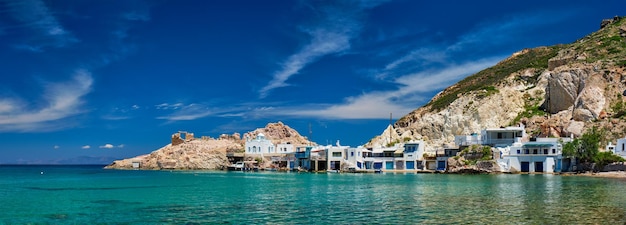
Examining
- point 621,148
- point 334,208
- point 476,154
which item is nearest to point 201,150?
point 476,154

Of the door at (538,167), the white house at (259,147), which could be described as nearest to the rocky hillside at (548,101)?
the door at (538,167)

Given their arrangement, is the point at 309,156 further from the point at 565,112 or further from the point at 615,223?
the point at 615,223

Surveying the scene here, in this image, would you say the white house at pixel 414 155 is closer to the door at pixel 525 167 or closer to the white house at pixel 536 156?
the white house at pixel 536 156

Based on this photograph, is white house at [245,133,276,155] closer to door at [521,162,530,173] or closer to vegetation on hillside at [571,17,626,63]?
door at [521,162,530,173]

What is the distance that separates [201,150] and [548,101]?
69117 mm

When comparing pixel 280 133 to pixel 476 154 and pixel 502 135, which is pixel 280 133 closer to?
pixel 502 135

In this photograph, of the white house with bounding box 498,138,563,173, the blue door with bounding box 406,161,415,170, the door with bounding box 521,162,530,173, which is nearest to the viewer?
the white house with bounding box 498,138,563,173

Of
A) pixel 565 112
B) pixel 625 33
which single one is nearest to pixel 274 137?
pixel 565 112

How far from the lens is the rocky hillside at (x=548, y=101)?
261 ft

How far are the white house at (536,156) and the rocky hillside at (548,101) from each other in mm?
5957

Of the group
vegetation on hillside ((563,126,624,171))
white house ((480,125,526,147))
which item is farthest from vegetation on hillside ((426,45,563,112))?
vegetation on hillside ((563,126,624,171))

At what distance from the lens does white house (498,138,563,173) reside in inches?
2869

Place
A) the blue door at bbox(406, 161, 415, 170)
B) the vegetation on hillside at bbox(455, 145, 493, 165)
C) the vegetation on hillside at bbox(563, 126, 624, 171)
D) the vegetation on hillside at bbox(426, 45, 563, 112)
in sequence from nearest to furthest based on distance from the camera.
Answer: the vegetation on hillside at bbox(563, 126, 624, 171) < the vegetation on hillside at bbox(455, 145, 493, 165) < the blue door at bbox(406, 161, 415, 170) < the vegetation on hillside at bbox(426, 45, 563, 112)

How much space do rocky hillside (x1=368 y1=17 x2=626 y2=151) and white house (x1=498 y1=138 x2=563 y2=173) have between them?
235 inches
